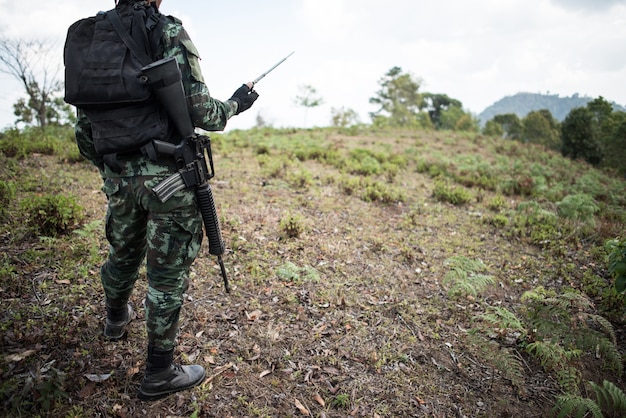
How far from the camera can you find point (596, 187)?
10.1 meters

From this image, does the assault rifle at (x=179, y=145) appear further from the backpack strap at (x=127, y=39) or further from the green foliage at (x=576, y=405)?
the green foliage at (x=576, y=405)

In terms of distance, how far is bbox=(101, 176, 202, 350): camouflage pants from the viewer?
2.37 metres

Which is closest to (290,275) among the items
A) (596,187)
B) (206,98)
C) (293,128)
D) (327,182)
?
(206,98)

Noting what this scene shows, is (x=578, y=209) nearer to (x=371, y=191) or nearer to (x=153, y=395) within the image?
(x=371, y=191)

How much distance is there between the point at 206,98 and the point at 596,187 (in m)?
12.1

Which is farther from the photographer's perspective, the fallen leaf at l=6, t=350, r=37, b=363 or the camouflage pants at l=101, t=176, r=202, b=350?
the fallen leaf at l=6, t=350, r=37, b=363

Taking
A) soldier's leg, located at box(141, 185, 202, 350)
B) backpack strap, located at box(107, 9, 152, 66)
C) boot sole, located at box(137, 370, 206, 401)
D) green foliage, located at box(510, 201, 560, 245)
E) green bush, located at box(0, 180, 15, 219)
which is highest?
backpack strap, located at box(107, 9, 152, 66)

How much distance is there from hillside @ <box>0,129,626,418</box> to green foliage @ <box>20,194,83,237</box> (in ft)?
0.16

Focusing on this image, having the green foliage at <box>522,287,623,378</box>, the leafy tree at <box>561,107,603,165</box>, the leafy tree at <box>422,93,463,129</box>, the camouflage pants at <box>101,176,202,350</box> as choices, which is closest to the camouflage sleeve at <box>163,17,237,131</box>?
the camouflage pants at <box>101,176,202,350</box>

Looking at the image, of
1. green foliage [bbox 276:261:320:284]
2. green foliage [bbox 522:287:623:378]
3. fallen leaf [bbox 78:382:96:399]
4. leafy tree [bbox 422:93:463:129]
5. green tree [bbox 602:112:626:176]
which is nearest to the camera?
fallen leaf [bbox 78:382:96:399]

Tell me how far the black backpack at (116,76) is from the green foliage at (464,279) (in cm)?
383

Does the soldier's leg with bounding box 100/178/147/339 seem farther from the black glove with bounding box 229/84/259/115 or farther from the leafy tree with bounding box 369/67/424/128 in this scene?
the leafy tree with bounding box 369/67/424/128

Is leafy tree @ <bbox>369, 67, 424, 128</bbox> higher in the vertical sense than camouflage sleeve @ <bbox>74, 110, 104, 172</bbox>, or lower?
higher

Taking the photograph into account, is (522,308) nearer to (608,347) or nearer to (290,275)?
(608,347)
